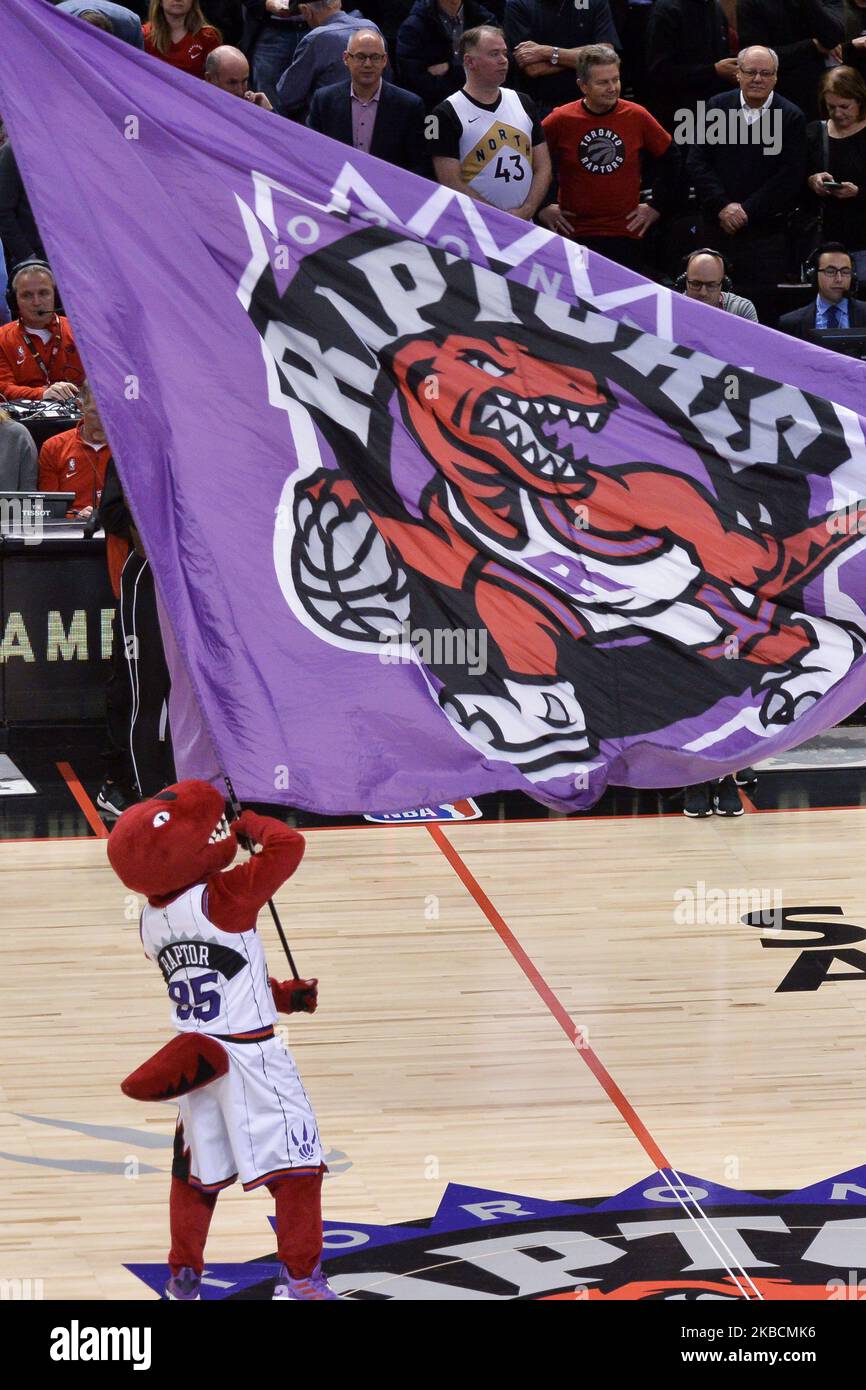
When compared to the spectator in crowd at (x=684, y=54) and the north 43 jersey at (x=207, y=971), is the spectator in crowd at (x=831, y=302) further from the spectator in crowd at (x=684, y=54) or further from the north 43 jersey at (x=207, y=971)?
the north 43 jersey at (x=207, y=971)

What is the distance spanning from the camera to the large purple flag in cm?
654

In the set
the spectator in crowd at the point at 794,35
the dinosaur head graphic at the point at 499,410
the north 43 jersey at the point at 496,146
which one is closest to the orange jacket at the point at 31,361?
the north 43 jersey at the point at 496,146

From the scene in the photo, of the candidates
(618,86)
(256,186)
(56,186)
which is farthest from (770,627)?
(618,86)

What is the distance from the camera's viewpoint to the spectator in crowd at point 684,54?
13812mm

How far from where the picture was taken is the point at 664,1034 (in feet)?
24.9

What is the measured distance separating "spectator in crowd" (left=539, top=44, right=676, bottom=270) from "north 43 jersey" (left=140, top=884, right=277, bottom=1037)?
7882 millimetres

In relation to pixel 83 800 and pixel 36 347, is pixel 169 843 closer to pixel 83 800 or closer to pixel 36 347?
pixel 83 800

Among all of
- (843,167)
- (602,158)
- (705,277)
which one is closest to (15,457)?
(705,277)

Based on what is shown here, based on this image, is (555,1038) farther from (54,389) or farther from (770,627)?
(54,389)

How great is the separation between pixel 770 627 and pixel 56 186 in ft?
8.68

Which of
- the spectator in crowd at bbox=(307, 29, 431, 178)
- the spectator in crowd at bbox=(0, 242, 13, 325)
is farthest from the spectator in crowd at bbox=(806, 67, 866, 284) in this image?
the spectator in crowd at bbox=(0, 242, 13, 325)

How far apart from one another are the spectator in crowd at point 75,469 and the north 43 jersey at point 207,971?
565cm

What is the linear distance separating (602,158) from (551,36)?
140cm

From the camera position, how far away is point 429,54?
13.2m
